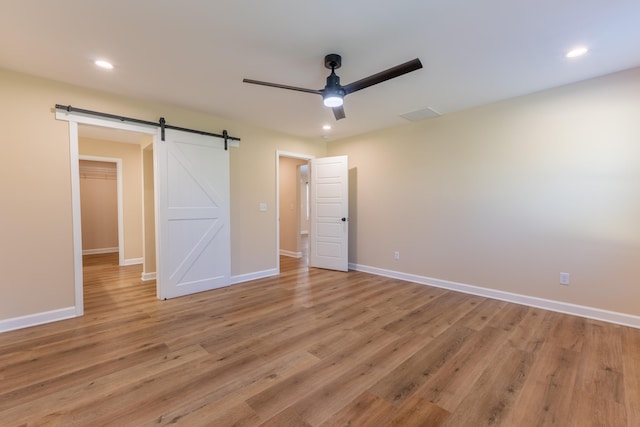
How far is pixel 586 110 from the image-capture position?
3.13m

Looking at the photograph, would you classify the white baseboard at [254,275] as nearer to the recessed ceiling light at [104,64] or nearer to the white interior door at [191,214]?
the white interior door at [191,214]

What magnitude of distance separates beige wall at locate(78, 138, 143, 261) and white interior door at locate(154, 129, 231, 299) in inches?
114

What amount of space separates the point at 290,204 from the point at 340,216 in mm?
2127

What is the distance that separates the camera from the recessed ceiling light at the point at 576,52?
98.0 inches

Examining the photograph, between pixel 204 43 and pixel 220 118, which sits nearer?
pixel 204 43

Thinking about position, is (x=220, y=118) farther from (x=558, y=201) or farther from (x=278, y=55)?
(x=558, y=201)

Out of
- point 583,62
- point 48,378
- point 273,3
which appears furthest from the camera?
point 583,62

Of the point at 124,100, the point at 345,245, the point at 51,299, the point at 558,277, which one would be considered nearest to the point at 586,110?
the point at 558,277

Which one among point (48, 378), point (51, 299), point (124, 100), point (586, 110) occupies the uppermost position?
point (124, 100)

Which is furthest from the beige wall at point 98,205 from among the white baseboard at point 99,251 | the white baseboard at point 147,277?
the white baseboard at point 147,277

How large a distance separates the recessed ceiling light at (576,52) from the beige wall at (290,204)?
16.5 ft

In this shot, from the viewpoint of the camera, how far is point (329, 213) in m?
5.46

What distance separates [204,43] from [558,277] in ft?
14.8

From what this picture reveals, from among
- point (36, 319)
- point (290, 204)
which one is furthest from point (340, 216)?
point (36, 319)
